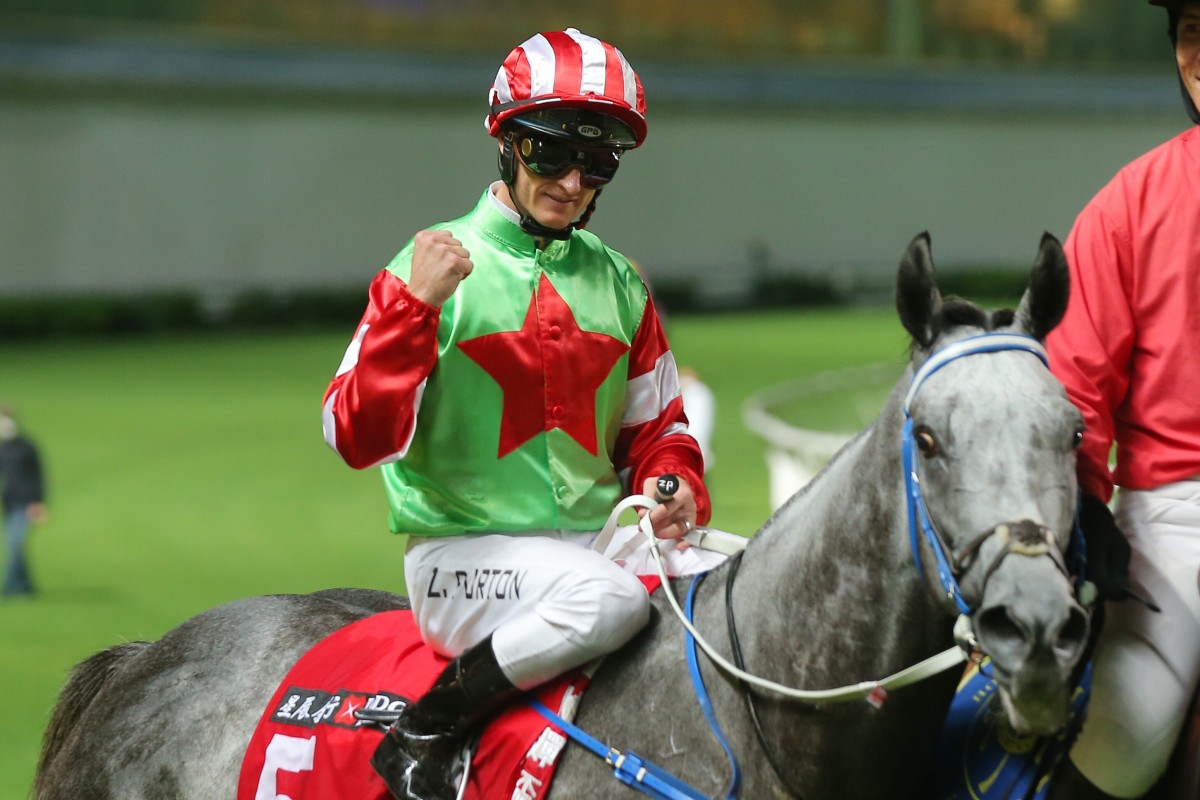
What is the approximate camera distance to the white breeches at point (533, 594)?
2.48 metres

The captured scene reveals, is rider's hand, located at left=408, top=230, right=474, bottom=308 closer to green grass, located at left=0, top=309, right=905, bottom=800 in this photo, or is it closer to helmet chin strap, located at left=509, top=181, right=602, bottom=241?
helmet chin strap, located at left=509, top=181, right=602, bottom=241

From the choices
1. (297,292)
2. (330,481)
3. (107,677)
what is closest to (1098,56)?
(297,292)

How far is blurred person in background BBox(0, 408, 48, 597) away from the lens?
8.67 metres

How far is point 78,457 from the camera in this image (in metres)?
12.6

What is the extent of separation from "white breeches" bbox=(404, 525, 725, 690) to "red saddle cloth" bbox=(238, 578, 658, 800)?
7 centimetres

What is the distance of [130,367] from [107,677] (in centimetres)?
1528

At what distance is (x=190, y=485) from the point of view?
1165cm

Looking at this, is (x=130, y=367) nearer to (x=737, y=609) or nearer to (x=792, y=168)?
(x=792, y=168)

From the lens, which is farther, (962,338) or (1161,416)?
(1161,416)

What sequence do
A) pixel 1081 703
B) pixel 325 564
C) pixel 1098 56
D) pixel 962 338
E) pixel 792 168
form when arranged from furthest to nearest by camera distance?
pixel 1098 56, pixel 792 168, pixel 325 564, pixel 1081 703, pixel 962 338

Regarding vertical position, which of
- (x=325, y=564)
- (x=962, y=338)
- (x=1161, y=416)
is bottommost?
(x=325, y=564)

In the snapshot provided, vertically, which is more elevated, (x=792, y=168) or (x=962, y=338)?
(x=962, y=338)

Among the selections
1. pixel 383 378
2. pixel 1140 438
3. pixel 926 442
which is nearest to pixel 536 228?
pixel 383 378

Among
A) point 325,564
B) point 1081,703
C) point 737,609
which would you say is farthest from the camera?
point 325,564
